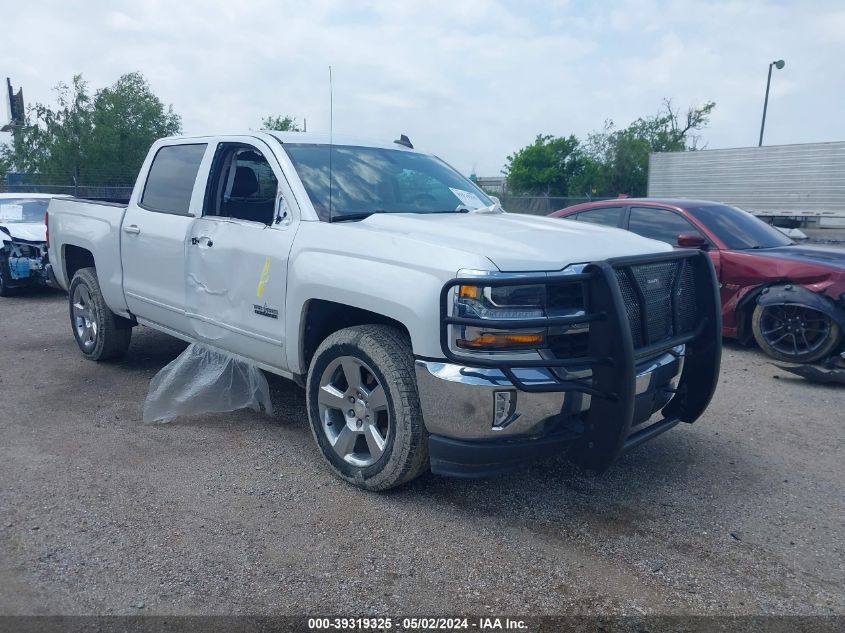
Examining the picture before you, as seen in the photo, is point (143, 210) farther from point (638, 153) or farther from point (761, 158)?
point (638, 153)

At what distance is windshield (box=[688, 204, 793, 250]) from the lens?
7.34m

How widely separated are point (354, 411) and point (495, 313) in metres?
1.06

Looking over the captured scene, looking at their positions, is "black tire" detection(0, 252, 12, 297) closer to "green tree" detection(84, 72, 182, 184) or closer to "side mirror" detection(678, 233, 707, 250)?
"side mirror" detection(678, 233, 707, 250)

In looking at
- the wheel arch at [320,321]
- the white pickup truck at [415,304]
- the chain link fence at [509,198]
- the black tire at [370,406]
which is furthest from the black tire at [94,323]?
the chain link fence at [509,198]

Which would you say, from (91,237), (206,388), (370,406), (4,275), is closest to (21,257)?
(4,275)

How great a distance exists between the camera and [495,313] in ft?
10.4

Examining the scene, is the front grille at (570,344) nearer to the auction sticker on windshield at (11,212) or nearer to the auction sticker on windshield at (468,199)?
the auction sticker on windshield at (468,199)

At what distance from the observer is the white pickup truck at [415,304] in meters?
3.17

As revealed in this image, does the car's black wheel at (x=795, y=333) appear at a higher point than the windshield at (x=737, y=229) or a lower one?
lower

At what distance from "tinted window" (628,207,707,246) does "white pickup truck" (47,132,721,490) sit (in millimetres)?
3326

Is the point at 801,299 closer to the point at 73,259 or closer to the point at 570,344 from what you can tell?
the point at 570,344

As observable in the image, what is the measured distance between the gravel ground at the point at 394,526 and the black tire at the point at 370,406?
18cm

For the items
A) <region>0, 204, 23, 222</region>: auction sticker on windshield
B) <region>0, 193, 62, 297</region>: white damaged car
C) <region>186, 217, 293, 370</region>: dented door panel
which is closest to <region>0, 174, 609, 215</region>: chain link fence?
<region>0, 204, 23, 222</region>: auction sticker on windshield

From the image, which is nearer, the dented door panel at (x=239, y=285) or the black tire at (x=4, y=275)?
the dented door panel at (x=239, y=285)
